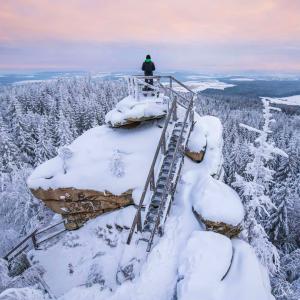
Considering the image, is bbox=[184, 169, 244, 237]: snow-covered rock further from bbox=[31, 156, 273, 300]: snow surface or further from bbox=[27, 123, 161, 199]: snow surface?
bbox=[27, 123, 161, 199]: snow surface

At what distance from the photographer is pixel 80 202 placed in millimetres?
11820

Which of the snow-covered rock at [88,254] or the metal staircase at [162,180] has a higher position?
the metal staircase at [162,180]

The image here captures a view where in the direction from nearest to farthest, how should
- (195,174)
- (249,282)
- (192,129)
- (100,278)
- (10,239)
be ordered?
(249,282), (100,278), (195,174), (192,129), (10,239)

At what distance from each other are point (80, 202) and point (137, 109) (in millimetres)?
4993

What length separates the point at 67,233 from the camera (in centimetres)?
1201

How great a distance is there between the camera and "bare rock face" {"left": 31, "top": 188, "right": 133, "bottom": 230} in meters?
11.4

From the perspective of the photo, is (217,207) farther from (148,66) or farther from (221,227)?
(148,66)

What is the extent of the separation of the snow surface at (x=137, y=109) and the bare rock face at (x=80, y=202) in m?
3.81

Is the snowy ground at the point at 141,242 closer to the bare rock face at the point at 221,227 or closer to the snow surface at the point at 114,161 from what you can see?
the snow surface at the point at 114,161

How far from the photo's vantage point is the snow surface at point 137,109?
1301 centimetres

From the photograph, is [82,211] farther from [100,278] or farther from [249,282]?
[249,282]

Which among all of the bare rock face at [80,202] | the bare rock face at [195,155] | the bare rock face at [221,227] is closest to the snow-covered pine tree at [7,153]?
the bare rock face at [80,202]

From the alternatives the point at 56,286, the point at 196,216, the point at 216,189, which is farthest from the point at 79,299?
the point at 216,189

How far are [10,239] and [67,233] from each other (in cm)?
1157
